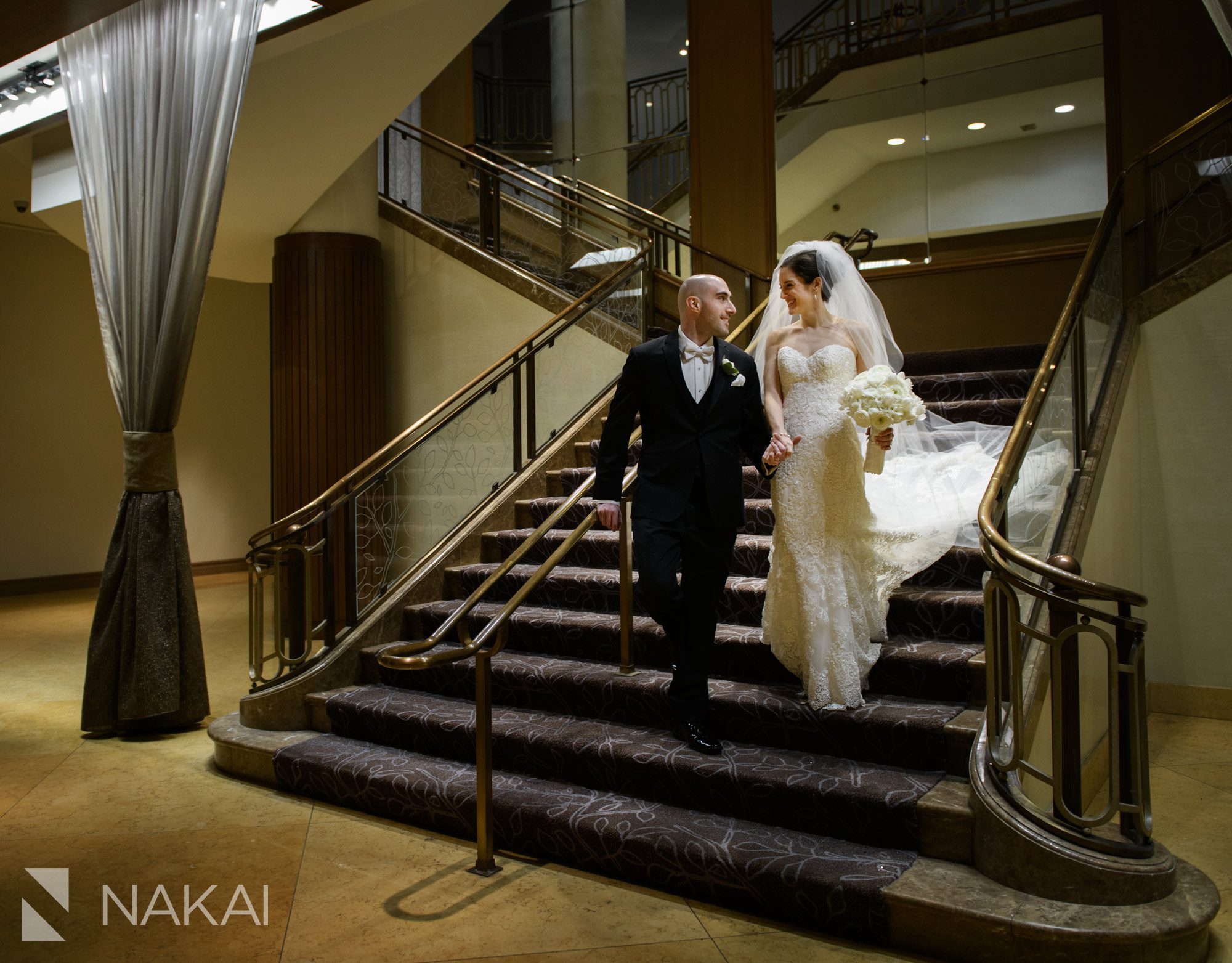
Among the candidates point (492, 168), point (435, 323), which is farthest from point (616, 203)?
point (435, 323)

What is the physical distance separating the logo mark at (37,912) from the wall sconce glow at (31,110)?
4.58m

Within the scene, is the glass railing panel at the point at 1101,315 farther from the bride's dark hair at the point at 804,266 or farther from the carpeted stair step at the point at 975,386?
the bride's dark hair at the point at 804,266

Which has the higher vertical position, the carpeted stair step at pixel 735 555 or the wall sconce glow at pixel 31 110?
the wall sconce glow at pixel 31 110

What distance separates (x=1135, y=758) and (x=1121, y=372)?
9.77ft

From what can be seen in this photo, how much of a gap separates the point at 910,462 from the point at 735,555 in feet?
3.16

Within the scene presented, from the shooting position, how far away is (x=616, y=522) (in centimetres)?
353

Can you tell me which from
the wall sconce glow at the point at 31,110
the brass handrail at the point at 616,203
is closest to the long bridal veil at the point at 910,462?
the brass handrail at the point at 616,203

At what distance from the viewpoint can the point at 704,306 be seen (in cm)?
351

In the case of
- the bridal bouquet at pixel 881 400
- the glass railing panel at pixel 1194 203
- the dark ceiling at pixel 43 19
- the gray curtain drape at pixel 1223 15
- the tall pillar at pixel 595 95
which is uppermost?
the tall pillar at pixel 595 95

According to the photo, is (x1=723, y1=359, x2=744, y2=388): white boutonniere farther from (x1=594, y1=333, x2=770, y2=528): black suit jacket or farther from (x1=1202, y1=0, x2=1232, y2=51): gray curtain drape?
(x1=1202, y1=0, x2=1232, y2=51): gray curtain drape

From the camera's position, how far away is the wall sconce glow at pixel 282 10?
4.93 m

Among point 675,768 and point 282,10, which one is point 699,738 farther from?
point 282,10

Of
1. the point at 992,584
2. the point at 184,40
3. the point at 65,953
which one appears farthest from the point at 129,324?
the point at 992,584

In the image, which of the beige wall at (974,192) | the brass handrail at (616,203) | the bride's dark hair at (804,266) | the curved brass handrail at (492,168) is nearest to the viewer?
the bride's dark hair at (804,266)
